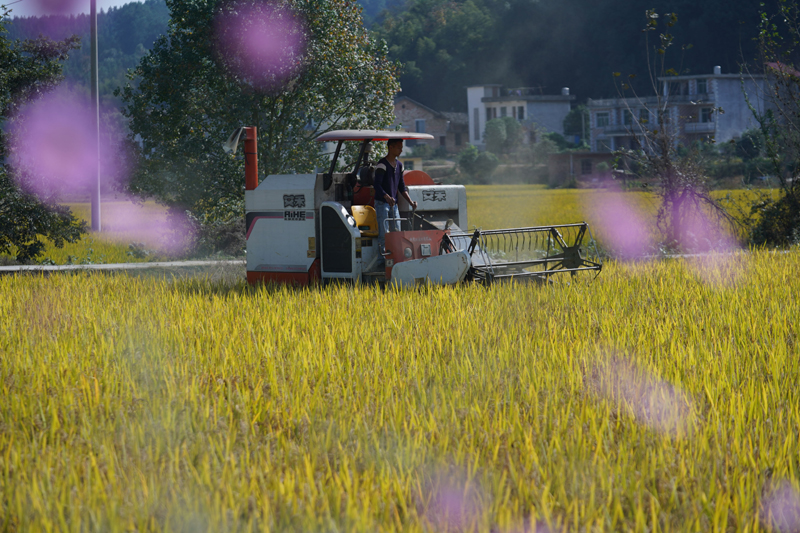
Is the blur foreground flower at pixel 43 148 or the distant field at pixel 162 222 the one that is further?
the distant field at pixel 162 222

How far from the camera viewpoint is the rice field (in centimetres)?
338

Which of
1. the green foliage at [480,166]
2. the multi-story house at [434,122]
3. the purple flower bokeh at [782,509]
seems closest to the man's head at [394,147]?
the purple flower bokeh at [782,509]

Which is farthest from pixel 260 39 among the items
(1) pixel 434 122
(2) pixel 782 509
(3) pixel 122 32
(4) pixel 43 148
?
(3) pixel 122 32

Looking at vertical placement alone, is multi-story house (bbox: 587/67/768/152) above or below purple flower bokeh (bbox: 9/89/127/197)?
above

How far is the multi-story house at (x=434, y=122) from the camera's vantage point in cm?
A: 8181

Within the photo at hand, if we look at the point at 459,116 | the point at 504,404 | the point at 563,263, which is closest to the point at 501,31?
the point at 459,116

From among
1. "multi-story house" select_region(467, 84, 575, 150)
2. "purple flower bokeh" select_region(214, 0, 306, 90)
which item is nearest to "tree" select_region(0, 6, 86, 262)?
"purple flower bokeh" select_region(214, 0, 306, 90)

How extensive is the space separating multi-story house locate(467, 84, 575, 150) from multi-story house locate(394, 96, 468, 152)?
1.26m

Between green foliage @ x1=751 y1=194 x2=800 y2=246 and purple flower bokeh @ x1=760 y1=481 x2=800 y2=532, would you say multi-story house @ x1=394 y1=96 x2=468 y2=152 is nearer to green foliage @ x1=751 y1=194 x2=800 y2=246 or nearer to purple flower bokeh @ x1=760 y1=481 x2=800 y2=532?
green foliage @ x1=751 y1=194 x2=800 y2=246

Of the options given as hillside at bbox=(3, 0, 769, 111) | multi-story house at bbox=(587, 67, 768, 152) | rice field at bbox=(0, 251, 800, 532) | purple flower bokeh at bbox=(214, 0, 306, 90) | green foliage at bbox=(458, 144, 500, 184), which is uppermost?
hillside at bbox=(3, 0, 769, 111)

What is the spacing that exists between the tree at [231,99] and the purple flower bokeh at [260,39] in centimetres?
4

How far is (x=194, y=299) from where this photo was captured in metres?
9.28

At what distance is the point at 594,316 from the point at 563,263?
2782mm

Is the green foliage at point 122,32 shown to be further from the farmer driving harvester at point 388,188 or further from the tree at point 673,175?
the farmer driving harvester at point 388,188
